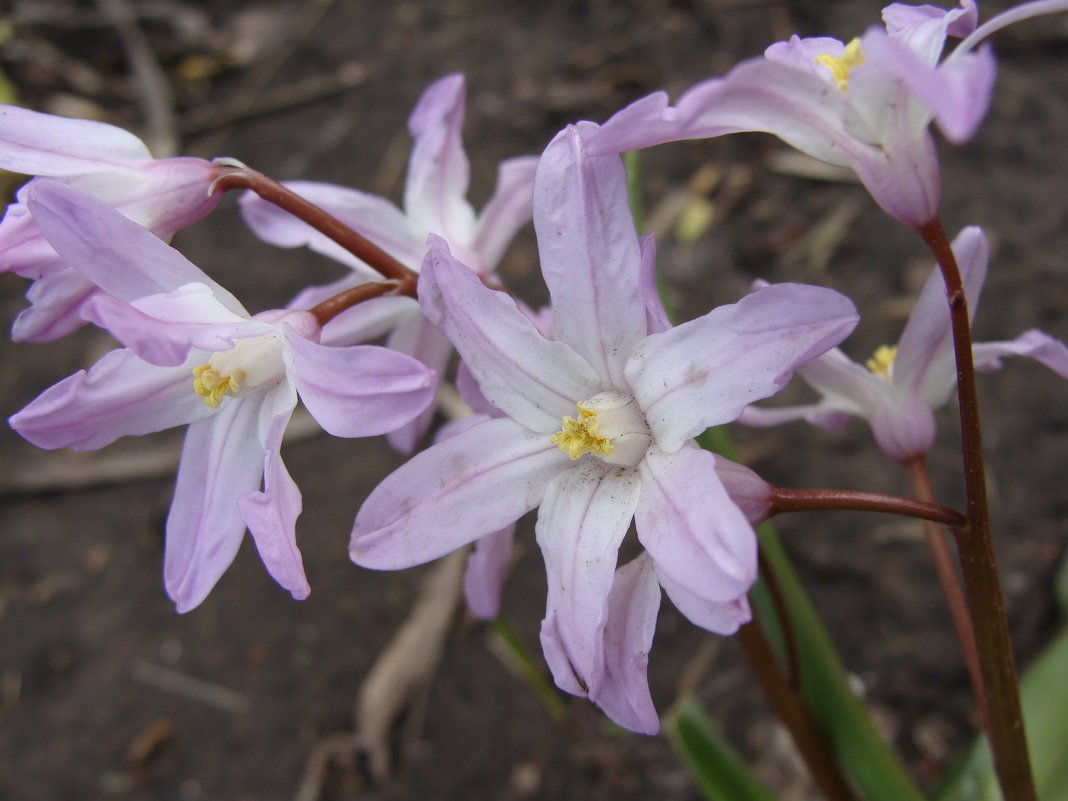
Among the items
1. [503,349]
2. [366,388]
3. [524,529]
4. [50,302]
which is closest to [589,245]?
[503,349]

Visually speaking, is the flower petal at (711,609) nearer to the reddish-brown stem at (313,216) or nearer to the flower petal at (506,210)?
the reddish-brown stem at (313,216)

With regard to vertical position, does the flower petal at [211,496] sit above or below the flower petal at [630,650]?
above

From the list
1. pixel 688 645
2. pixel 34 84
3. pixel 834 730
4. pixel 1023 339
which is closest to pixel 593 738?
pixel 688 645

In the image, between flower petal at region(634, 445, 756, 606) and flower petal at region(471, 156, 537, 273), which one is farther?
flower petal at region(471, 156, 537, 273)

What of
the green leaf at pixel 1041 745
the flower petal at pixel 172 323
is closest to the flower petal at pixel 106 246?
the flower petal at pixel 172 323

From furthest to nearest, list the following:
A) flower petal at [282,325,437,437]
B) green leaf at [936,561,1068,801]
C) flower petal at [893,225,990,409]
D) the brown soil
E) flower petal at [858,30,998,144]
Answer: the brown soil, green leaf at [936,561,1068,801], flower petal at [893,225,990,409], flower petal at [282,325,437,437], flower petal at [858,30,998,144]

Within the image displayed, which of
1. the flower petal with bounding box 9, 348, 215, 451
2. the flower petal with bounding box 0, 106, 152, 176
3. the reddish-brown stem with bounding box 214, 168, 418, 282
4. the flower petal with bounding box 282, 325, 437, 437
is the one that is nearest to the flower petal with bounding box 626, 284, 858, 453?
the flower petal with bounding box 282, 325, 437, 437

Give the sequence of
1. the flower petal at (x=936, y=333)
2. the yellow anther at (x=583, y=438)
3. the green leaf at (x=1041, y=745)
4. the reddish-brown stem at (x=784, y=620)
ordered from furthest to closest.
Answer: the green leaf at (x=1041, y=745) < the reddish-brown stem at (x=784, y=620) < the flower petal at (x=936, y=333) < the yellow anther at (x=583, y=438)

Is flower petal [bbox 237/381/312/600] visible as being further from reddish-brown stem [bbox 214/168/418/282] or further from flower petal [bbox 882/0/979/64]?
flower petal [bbox 882/0/979/64]
